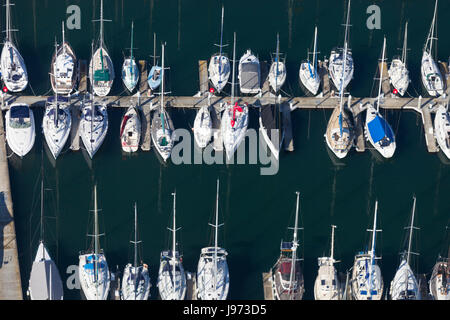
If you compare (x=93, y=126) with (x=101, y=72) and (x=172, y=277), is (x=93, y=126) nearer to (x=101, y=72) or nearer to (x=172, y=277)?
(x=101, y=72)

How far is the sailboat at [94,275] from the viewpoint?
92750 mm

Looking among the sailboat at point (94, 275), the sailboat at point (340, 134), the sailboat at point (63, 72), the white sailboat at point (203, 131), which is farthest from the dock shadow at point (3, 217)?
the sailboat at point (340, 134)

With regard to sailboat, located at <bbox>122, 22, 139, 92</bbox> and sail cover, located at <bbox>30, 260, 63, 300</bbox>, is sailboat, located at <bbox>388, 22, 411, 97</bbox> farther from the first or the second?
sail cover, located at <bbox>30, 260, 63, 300</bbox>

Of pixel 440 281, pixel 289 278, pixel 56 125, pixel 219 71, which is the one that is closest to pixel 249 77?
pixel 219 71

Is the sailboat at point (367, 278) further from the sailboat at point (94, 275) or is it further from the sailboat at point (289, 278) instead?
the sailboat at point (94, 275)

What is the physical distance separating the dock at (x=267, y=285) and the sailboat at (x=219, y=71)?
23509mm

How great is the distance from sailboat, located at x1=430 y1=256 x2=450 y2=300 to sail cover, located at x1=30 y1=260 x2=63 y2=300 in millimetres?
36374

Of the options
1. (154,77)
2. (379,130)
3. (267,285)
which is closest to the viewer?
(267,285)

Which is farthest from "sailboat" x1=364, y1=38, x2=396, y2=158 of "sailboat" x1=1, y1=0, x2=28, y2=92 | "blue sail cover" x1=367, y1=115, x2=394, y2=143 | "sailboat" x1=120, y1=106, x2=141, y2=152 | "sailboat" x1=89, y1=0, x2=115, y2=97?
"sailboat" x1=1, y1=0, x2=28, y2=92

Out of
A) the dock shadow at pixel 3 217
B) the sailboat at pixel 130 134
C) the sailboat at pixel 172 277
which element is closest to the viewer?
the sailboat at pixel 172 277

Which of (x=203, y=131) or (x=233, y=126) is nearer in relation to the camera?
(x=203, y=131)

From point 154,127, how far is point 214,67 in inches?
415

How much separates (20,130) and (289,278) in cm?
3282

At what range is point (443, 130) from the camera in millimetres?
105812
